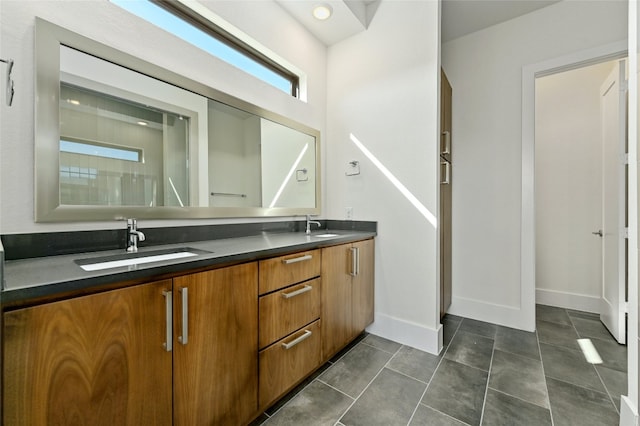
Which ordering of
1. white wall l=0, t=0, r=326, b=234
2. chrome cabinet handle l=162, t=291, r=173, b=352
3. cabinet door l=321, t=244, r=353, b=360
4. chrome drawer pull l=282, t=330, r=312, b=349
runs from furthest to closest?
cabinet door l=321, t=244, r=353, b=360
chrome drawer pull l=282, t=330, r=312, b=349
white wall l=0, t=0, r=326, b=234
chrome cabinet handle l=162, t=291, r=173, b=352

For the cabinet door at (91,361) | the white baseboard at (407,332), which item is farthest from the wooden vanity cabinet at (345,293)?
the cabinet door at (91,361)

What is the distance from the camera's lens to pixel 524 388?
1535mm

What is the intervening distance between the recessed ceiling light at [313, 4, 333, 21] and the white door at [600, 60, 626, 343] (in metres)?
2.41

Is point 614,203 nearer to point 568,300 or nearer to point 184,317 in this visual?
point 568,300

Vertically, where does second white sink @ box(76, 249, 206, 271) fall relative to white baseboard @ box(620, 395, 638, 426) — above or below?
above

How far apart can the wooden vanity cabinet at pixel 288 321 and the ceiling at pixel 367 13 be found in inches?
79.0

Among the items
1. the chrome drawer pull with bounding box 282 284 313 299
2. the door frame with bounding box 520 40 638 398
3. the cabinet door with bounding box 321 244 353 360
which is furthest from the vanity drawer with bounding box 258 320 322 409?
the door frame with bounding box 520 40 638 398

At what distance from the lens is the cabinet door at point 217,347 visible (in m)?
0.95

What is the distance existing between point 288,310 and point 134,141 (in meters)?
1.21

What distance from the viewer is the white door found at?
6.64 ft

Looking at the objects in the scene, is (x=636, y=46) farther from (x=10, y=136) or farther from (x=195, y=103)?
(x=10, y=136)

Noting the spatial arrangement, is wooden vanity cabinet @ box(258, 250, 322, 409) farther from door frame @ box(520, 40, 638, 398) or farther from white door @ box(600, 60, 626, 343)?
white door @ box(600, 60, 626, 343)

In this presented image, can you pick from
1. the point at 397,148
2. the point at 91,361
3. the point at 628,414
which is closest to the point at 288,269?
the point at 91,361

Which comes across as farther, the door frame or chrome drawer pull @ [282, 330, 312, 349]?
the door frame
